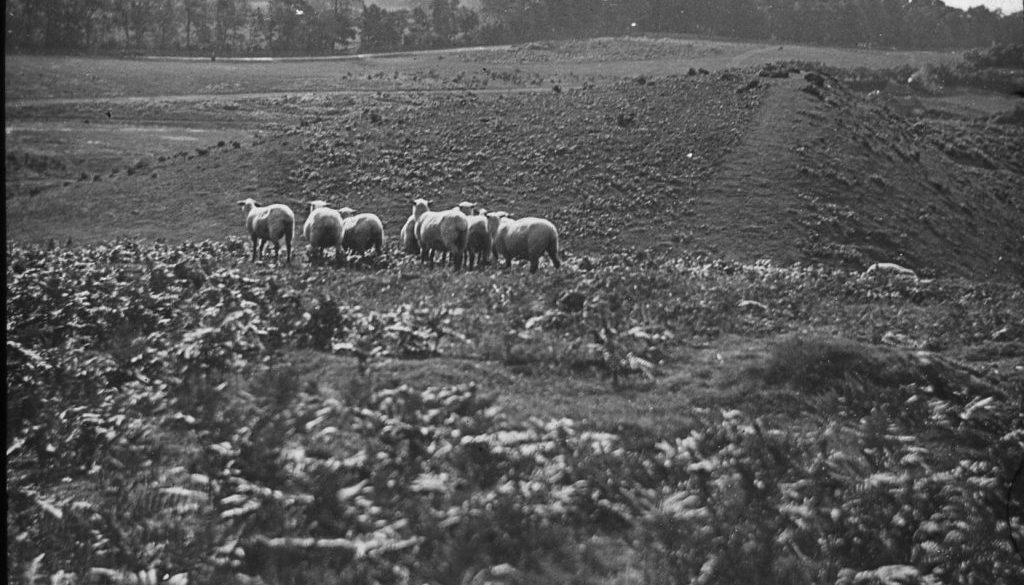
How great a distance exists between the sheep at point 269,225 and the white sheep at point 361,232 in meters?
0.44

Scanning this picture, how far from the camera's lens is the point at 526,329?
231 inches

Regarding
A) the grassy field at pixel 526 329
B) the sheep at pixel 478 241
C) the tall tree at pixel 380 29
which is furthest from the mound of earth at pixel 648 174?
the tall tree at pixel 380 29

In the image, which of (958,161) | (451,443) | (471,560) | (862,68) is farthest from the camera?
(862,68)

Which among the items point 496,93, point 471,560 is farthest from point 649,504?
point 496,93

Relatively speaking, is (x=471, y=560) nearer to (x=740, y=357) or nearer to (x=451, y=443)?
(x=451, y=443)

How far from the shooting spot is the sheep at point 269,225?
21.1 ft

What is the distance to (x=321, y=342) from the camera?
5676mm

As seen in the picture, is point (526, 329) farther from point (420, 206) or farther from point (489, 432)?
point (420, 206)

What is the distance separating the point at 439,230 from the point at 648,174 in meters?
1.92

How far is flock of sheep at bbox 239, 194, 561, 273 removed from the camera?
6.63m

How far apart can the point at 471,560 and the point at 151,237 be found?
3.60 m

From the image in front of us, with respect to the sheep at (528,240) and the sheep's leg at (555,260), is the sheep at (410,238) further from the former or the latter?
the sheep's leg at (555,260)

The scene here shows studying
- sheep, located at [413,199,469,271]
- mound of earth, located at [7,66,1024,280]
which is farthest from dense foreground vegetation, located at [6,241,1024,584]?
sheep, located at [413,199,469,271]

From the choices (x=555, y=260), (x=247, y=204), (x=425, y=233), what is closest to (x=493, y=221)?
(x=425, y=233)
